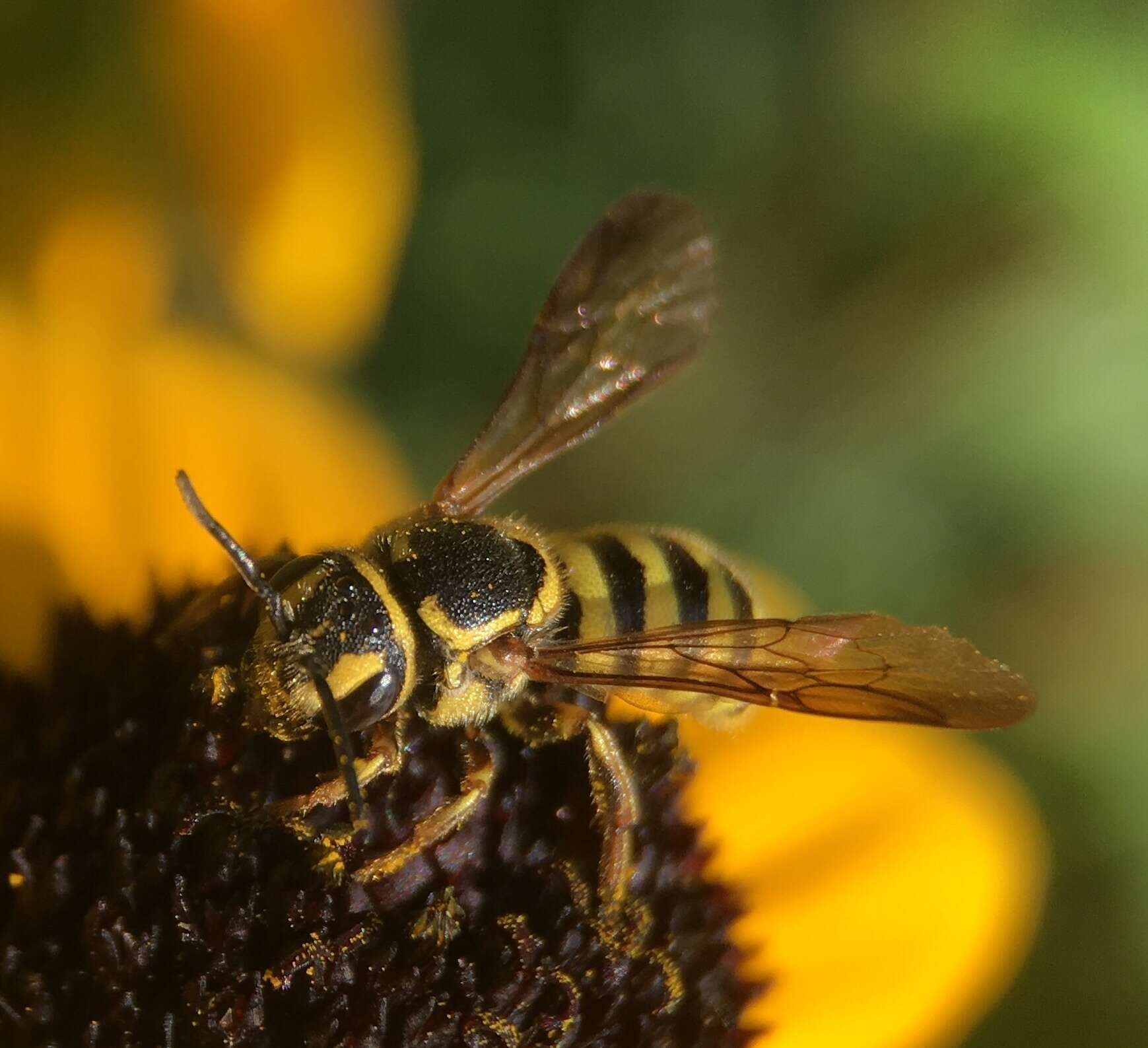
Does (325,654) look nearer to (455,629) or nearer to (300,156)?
(455,629)

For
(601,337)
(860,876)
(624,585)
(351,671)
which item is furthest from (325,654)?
(860,876)

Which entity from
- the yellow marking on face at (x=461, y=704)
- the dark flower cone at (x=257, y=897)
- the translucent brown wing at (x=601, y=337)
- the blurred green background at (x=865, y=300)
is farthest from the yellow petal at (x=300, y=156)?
the yellow marking on face at (x=461, y=704)

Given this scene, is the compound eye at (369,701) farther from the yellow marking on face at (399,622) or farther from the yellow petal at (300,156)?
the yellow petal at (300,156)

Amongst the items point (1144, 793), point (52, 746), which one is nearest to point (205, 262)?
point (52, 746)

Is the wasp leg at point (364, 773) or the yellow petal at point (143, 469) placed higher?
the yellow petal at point (143, 469)

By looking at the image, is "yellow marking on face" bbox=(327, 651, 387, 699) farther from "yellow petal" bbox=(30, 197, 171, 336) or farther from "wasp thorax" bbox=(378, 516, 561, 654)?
"yellow petal" bbox=(30, 197, 171, 336)

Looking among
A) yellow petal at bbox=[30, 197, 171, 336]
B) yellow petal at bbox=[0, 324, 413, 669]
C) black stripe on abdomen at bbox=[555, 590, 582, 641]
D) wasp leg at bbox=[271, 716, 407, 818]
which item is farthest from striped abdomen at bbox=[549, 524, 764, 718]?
yellow petal at bbox=[30, 197, 171, 336]
